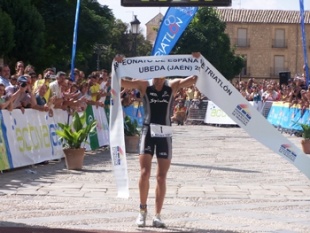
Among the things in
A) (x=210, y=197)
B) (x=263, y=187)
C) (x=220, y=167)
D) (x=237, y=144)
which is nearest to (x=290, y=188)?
(x=263, y=187)

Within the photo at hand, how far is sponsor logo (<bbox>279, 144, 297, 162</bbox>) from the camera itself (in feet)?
38.3

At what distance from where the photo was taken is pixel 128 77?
11.3 metres

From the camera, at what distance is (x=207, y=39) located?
276 ft

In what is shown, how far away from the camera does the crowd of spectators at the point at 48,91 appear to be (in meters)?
17.0

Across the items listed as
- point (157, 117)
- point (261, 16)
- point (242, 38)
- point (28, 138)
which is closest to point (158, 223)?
point (157, 117)

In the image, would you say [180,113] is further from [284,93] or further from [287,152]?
[287,152]

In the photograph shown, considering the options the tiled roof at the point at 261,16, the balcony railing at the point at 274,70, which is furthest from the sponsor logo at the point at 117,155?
the tiled roof at the point at 261,16

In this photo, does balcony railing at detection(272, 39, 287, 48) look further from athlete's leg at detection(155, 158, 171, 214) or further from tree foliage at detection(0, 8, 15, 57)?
athlete's leg at detection(155, 158, 171, 214)

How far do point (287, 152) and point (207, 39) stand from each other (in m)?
72.8

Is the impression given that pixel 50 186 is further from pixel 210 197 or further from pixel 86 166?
pixel 86 166

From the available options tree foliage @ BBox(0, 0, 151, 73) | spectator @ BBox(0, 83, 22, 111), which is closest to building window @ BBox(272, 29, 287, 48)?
tree foliage @ BBox(0, 0, 151, 73)

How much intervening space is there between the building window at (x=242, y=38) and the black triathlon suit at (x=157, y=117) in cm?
10461

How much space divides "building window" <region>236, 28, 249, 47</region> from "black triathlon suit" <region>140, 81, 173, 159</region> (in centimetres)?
10461

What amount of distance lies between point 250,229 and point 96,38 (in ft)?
150
